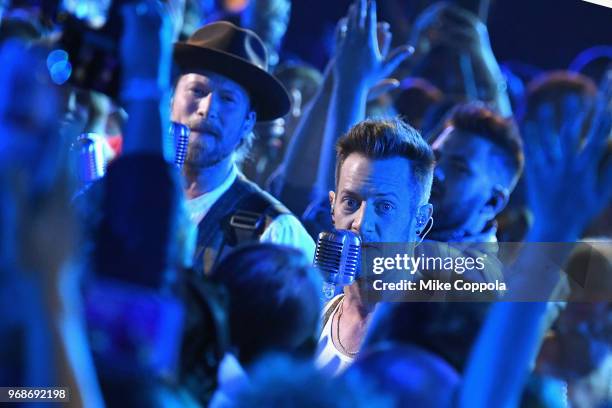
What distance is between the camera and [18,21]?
6.34 ft

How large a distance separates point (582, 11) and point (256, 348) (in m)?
1.40

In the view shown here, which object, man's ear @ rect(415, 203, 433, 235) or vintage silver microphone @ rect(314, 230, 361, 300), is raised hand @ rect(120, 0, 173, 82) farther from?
man's ear @ rect(415, 203, 433, 235)

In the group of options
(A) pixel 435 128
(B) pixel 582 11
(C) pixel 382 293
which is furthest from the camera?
(B) pixel 582 11

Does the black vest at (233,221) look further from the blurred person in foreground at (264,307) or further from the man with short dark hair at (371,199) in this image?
the man with short dark hair at (371,199)

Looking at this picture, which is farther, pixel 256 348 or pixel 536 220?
pixel 536 220

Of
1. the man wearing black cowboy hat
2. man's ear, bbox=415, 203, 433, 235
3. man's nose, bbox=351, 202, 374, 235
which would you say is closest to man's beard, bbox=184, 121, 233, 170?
the man wearing black cowboy hat

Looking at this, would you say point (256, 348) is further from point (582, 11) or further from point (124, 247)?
point (582, 11)

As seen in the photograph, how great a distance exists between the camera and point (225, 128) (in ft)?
6.84

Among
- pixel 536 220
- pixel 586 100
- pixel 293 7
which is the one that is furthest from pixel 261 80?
pixel 586 100

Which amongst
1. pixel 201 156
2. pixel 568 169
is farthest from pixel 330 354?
pixel 568 169

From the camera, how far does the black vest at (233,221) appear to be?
1.95m

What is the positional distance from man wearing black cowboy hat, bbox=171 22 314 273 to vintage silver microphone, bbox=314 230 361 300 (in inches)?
1.6

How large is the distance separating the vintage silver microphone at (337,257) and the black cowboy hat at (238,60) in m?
0.36

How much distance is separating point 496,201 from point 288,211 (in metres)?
0.57
